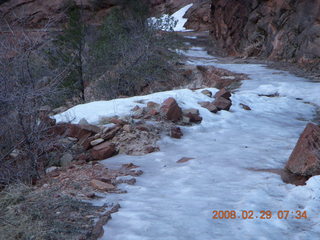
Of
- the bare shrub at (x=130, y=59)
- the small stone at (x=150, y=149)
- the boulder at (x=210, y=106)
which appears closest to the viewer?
the small stone at (x=150, y=149)

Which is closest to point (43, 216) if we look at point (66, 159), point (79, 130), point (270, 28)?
point (66, 159)

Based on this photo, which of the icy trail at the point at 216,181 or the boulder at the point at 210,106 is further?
the boulder at the point at 210,106

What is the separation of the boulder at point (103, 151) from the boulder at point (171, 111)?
51.9 inches

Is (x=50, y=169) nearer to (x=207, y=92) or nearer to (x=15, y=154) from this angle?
(x=15, y=154)

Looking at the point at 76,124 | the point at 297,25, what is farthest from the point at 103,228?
the point at 297,25

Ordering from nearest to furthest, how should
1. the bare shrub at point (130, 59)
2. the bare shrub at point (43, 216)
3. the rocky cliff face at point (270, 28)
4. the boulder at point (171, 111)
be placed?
the bare shrub at point (43, 216), the boulder at point (171, 111), the bare shrub at point (130, 59), the rocky cliff face at point (270, 28)

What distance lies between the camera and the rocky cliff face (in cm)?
1462

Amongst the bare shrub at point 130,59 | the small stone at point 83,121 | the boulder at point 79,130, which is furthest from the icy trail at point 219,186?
the bare shrub at point 130,59

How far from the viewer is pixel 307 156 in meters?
4.64

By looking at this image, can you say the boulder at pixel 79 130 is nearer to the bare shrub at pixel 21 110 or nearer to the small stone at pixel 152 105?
the bare shrub at pixel 21 110

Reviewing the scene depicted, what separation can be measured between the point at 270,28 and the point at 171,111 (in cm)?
1224

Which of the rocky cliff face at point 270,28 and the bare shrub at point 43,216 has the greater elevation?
the bare shrub at point 43,216
